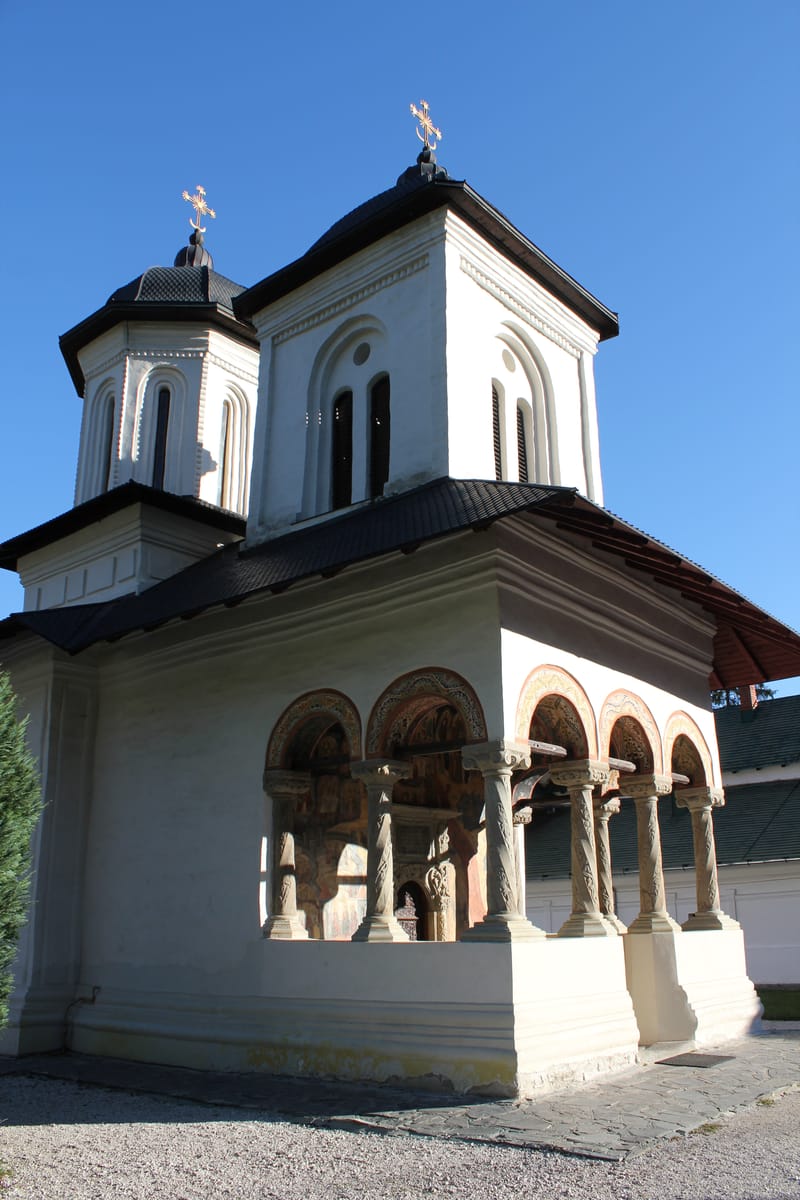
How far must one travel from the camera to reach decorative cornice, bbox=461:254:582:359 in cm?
1108

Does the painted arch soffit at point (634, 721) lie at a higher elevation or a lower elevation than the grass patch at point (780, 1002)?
higher

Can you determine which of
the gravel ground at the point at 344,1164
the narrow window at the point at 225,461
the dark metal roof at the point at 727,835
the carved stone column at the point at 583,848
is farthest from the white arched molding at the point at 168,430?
the dark metal roof at the point at 727,835

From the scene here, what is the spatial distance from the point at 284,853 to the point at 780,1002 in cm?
1007

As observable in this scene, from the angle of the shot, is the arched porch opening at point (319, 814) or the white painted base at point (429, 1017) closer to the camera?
the white painted base at point (429, 1017)

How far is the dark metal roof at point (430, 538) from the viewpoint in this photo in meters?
7.76

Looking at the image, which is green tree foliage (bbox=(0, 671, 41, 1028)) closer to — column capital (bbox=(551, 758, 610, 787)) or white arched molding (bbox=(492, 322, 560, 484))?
column capital (bbox=(551, 758, 610, 787))

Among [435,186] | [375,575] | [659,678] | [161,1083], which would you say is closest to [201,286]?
[435,186]

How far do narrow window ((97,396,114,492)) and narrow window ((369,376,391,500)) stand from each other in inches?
196

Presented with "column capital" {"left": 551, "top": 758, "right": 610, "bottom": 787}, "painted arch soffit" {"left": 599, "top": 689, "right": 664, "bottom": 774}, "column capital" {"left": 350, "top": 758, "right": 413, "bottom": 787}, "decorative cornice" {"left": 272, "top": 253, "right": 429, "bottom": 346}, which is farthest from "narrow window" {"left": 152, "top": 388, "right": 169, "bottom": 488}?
"column capital" {"left": 551, "top": 758, "right": 610, "bottom": 787}

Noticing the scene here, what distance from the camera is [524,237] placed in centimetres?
1137

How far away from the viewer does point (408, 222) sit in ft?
36.2

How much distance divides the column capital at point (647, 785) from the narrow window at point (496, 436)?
11.2ft

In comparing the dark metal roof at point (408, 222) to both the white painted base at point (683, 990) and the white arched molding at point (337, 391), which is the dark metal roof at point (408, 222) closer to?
the white arched molding at point (337, 391)

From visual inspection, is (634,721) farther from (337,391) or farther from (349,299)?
(349,299)
